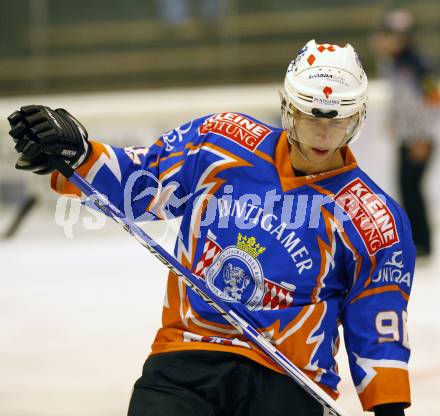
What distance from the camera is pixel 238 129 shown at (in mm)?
2211

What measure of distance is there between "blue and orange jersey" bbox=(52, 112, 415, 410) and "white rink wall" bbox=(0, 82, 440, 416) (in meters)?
0.53

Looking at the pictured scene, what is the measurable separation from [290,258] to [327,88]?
14.1 inches

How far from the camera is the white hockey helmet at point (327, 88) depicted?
2.05m

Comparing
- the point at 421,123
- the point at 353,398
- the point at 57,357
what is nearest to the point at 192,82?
the point at 421,123

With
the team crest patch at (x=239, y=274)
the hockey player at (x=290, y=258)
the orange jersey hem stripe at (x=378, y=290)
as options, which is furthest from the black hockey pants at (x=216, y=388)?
the orange jersey hem stripe at (x=378, y=290)

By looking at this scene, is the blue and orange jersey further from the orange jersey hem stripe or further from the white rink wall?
the white rink wall

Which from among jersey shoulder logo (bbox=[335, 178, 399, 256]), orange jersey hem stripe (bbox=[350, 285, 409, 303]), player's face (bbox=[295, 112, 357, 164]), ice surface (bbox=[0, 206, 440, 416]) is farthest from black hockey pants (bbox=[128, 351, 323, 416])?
ice surface (bbox=[0, 206, 440, 416])

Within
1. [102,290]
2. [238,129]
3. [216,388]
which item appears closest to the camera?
[216,388]

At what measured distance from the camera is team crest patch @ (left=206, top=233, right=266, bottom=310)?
2084mm

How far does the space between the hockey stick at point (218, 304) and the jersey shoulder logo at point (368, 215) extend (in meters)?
0.29

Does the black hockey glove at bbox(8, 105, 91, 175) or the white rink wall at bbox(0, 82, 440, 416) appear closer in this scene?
the black hockey glove at bbox(8, 105, 91, 175)

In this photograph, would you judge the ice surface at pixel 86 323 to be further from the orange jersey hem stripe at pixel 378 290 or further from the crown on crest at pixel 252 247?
the orange jersey hem stripe at pixel 378 290

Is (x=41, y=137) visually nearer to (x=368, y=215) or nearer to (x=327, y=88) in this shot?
(x=327, y=88)

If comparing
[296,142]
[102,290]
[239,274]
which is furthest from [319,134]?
[102,290]
